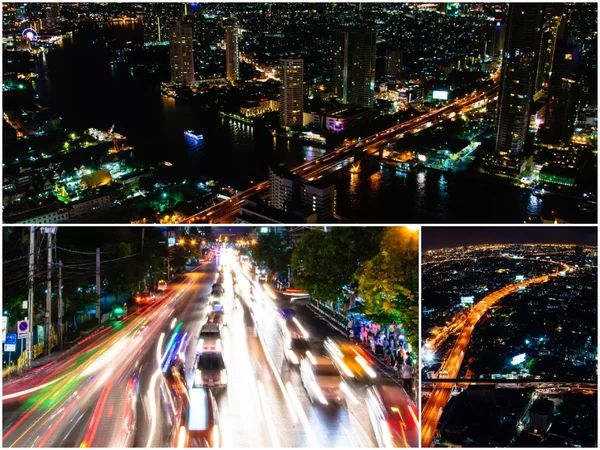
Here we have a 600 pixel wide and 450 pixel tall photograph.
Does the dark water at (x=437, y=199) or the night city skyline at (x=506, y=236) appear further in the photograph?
the dark water at (x=437, y=199)

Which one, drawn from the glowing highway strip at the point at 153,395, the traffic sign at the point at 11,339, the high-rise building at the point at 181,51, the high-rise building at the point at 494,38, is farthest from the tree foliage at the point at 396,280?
the high-rise building at the point at 494,38

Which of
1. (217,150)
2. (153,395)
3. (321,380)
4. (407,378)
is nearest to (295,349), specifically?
(321,380)

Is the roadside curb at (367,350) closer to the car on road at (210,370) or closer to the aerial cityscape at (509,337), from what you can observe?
the aerial cityscape at (509,337)

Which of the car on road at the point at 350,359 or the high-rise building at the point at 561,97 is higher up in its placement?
the high-rise building at the point at 561,97

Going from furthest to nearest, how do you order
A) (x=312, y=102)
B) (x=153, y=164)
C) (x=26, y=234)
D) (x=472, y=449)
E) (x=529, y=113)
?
(x=312, y=102) → (x=529, y=113) → (x=153, y=164) → (x=26, y=234) → (x=472, y=449)

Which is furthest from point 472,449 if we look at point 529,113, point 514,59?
point 514,59

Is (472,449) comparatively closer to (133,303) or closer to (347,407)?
(347,407)

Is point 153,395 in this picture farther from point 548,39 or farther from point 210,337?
point 548,39
